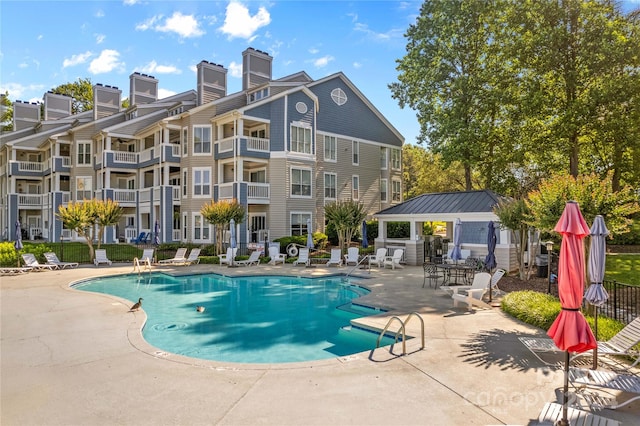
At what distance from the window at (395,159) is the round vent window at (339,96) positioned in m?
7.12

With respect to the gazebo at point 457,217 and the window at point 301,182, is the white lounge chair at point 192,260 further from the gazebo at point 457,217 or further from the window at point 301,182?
the gazebo at point 457,217

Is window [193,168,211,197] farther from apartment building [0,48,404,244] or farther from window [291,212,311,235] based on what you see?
window [291,212,311,235]

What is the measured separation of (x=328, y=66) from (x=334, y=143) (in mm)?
6610

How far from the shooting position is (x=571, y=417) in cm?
486

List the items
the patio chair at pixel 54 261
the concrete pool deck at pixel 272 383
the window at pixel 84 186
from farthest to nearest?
the window at pixel 84 186 < the patio chair at pixel 54 261 < the concrete pool deck at pixel 272 383

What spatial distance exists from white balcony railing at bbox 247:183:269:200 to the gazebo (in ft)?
26.8

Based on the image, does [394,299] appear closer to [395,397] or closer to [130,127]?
[395,397]

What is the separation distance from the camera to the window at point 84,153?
114 feet

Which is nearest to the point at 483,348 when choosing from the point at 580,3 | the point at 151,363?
the point at 151,363

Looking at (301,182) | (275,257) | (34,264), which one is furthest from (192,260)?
(301,182)

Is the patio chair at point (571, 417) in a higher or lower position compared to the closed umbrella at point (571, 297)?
lower

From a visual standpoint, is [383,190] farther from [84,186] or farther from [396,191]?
[84,186]

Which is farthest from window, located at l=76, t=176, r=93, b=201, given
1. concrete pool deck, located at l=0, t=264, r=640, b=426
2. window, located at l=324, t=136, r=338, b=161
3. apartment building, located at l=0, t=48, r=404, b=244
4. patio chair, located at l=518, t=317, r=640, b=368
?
patio chair, located at l=518, t=317, r=640, b=368

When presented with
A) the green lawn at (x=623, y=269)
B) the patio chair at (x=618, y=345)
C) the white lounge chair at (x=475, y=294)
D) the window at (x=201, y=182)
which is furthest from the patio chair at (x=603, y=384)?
the window at (x=201, y=182)
